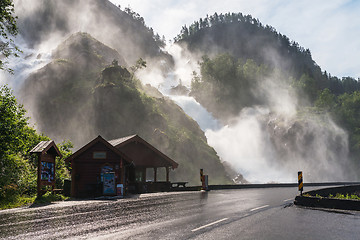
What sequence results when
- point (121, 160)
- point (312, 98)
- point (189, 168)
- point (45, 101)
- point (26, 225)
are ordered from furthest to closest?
point (312, 98) < point (45, 101) < point (189, 168) < point (121, 160) < point (26, 225)

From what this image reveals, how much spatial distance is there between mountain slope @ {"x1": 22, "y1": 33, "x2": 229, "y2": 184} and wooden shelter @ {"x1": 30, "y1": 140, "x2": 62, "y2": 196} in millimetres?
51120

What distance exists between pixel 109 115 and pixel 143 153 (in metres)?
46.5

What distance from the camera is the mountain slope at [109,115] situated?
77.9 m

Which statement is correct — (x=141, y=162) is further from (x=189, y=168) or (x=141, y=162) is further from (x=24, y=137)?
(x=189, y=168)

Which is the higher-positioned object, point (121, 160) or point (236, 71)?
point (236, 71)

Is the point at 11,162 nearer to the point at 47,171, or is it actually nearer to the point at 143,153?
the point at 47,171

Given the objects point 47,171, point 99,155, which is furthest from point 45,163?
point 99,155

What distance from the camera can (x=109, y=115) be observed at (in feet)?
259

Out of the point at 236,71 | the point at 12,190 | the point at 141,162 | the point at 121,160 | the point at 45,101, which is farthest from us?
the point at 236,71

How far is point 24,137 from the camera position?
2358 cm

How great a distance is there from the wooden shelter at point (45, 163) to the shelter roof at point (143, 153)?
991 centimetres

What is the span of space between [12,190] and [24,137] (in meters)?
4.62

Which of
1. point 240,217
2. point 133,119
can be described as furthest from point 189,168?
point 240,217

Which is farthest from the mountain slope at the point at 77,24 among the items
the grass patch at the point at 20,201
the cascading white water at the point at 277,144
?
the grass patch at the point at 20,201
